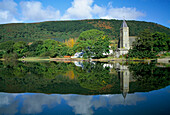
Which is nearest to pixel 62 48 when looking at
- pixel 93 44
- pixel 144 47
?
pixel 93 44

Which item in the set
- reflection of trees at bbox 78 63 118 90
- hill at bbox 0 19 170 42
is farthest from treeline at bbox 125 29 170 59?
hill at bbox 0 19 170 42

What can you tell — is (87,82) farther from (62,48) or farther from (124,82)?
(62,48)

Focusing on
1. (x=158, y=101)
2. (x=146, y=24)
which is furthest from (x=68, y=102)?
(x=146, y=24)

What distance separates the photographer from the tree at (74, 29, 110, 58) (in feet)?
151

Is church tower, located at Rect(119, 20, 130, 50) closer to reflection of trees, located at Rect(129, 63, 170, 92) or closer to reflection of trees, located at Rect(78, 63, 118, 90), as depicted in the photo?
reflection of trees, located at Rect(129, 63, 170, 92)

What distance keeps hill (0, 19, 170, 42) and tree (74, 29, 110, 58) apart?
60.4 m

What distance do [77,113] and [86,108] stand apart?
19.9 inches

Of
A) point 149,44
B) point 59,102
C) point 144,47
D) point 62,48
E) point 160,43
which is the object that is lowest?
point 59,102

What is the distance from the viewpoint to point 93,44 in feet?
157

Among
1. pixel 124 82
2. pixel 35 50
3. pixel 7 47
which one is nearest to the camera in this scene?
pixel 124 82

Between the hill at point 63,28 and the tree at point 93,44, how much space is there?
6039cm

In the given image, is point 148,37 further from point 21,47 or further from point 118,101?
point 21,47

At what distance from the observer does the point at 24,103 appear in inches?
276

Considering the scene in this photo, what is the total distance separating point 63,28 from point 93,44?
8871 cm
